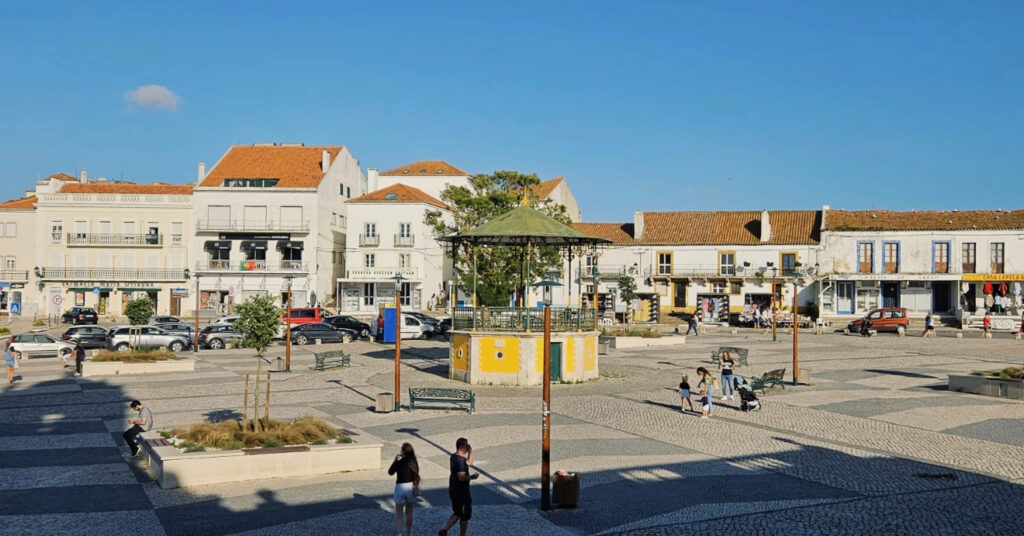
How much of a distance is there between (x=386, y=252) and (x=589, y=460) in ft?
162

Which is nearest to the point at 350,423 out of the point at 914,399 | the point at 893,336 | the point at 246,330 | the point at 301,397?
the point at 246,330

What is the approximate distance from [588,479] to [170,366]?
21.5m

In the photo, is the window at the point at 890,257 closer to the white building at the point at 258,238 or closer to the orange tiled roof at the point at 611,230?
the orange tiled roof at the point at 611,230

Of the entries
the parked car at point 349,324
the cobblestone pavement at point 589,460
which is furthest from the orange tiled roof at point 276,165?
the cobblestone pavement at point 589,460

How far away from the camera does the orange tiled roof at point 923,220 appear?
58.6 meters

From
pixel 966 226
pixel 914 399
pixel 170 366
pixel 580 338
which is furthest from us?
pixel 966 226

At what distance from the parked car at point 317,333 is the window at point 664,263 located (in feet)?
95.1

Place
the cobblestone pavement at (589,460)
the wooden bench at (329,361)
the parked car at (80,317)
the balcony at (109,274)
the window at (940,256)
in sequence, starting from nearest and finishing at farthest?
1. the cobblestone pavement at (589,460)
2. the wooden bench at (329,361)
3. the parked car at (80,317)
4. the window at (940,256)
5. the balcony at (109,274)

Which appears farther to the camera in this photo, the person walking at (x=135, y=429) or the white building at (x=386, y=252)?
the white building at (x=386, y=252)

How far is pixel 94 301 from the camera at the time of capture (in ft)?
211

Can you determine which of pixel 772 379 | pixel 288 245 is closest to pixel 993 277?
pixel 772 379

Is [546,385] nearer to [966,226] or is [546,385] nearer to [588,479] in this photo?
[588,479]

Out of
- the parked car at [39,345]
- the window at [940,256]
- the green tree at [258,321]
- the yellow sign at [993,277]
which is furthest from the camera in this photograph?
the window at [940,256]

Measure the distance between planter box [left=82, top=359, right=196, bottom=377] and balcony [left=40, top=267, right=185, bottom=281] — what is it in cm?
3550
